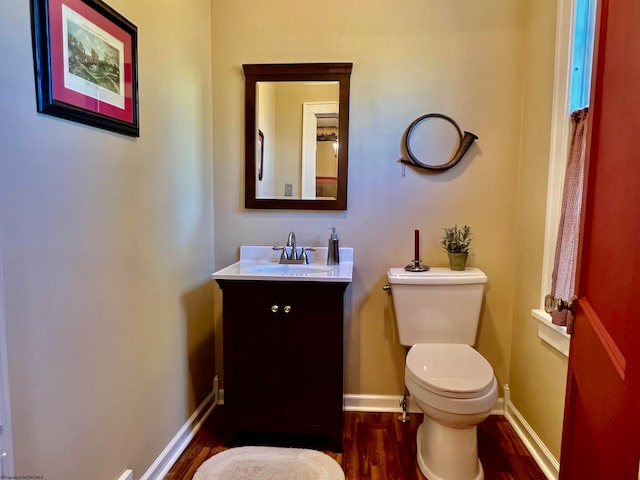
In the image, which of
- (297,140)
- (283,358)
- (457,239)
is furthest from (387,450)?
→ (297,140)

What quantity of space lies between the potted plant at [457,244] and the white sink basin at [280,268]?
526 millimetres

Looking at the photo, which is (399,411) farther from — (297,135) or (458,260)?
(297,135)

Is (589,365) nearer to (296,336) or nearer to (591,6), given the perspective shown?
(296,336)

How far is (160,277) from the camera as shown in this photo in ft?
5.21

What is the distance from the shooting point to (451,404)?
147 cm

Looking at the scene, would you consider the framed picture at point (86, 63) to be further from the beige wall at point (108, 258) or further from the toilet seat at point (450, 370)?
the toilet seat at point (450, 370)

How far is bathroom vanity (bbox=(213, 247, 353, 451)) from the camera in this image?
5.70 ft

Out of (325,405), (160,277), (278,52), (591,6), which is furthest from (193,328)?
(591,6)

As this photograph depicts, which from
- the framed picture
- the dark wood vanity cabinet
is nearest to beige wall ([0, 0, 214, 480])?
the framed picture

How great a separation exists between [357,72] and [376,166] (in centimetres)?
52

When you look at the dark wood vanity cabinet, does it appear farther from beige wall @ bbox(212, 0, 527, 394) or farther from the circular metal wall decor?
the circular metal wall decor

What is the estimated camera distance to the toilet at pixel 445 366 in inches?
58.6

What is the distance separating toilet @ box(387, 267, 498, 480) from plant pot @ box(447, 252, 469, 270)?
33 millimetres

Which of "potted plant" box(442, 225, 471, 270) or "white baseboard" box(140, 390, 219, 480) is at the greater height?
"potted plant" box(442, 225, 471, 270)
